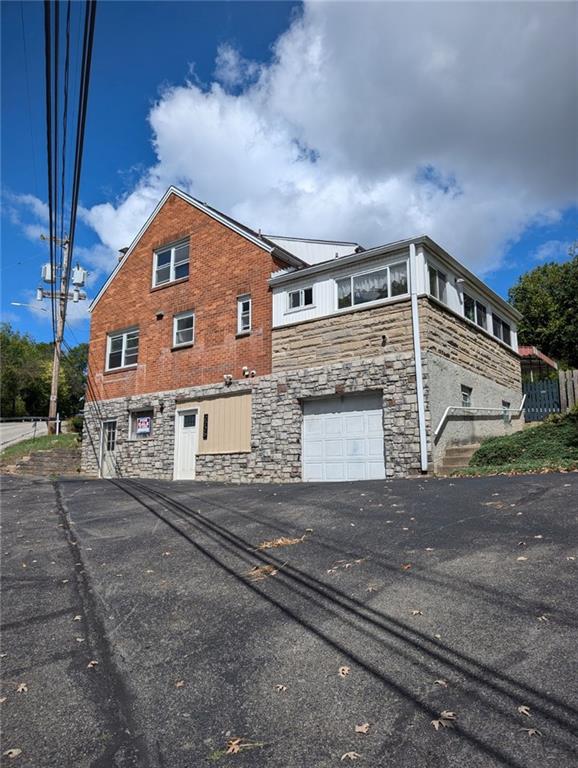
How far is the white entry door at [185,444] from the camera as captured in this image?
59.2ft

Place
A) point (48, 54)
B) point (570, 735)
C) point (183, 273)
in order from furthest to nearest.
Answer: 1. point (183, 273)
2. point (48, 54)
3. point (570, 735)

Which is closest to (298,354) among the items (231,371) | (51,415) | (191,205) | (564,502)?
(231,371)

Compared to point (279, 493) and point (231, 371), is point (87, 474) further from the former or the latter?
point (279, 493)

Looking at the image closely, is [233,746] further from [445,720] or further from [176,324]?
[176,324]

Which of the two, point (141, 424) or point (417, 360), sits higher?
point (417, 360)

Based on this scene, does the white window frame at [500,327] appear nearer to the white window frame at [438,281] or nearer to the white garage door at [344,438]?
the white window frame at [438,281]

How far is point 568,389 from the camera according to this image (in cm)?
1822

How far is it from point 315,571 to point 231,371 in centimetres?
1217

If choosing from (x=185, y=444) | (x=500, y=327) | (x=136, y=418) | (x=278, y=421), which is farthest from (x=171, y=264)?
(x=500, y=327)

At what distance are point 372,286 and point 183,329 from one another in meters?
7.58

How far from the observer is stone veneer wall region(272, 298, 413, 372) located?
14.2m

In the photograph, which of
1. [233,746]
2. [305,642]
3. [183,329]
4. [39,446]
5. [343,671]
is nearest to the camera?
[233,746]

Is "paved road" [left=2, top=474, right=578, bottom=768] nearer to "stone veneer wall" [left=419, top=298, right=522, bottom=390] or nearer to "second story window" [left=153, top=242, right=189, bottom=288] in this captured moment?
"stone veneer wall" [left=419, top=298, right=522, bottom=390]

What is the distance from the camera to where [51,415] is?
26.8 m
